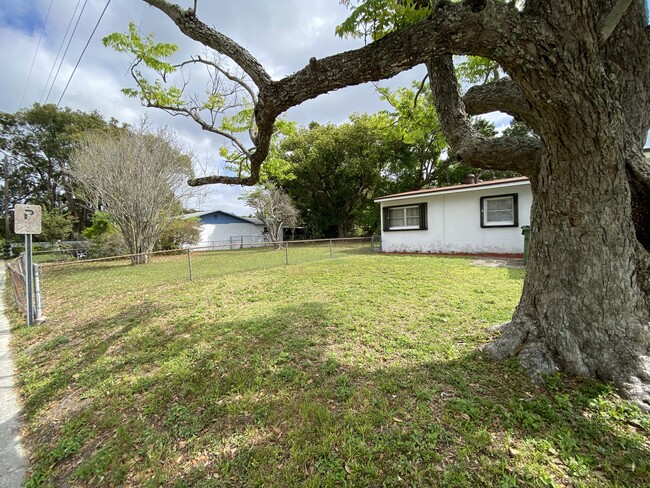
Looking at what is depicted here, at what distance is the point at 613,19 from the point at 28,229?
7626 mm

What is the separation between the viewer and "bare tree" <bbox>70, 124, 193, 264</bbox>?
38.1ft

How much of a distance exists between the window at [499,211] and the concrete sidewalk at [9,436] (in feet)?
37.9

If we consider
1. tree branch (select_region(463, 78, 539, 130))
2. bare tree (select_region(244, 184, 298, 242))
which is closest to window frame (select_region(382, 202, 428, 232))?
bare tree (select_region(244, 184, 298, 242))

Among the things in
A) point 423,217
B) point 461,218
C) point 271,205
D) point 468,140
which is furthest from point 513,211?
point 271,205

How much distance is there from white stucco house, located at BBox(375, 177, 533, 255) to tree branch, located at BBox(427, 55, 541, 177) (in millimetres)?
7301

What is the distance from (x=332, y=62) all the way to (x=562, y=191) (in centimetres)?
211

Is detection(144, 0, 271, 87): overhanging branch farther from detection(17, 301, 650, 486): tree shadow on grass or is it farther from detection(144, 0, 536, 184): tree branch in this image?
detection(17, 301, 650, 486): tree shadow on grass

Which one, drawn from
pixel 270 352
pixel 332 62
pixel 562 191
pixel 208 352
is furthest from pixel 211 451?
pixel 562 191

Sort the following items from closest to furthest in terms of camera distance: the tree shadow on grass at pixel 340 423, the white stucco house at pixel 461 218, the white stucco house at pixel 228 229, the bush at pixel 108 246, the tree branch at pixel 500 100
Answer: the tree shadow on grass at pixel 340 423 → the tree branch at pixel 500 100 → the white stucco house at pixel 461 218 → the bush at pixel 108 246 → the white stucco house at pixel 228 229

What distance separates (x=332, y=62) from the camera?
82.6 inches

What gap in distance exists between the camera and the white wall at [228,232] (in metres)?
24.6

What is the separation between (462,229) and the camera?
10.6m

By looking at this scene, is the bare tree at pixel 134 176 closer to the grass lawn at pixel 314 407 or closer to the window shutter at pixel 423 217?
the grass lawn at pixel 314 407

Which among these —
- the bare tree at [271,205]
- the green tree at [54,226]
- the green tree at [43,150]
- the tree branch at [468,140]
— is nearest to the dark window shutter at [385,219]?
the bare tree at [271,205]
